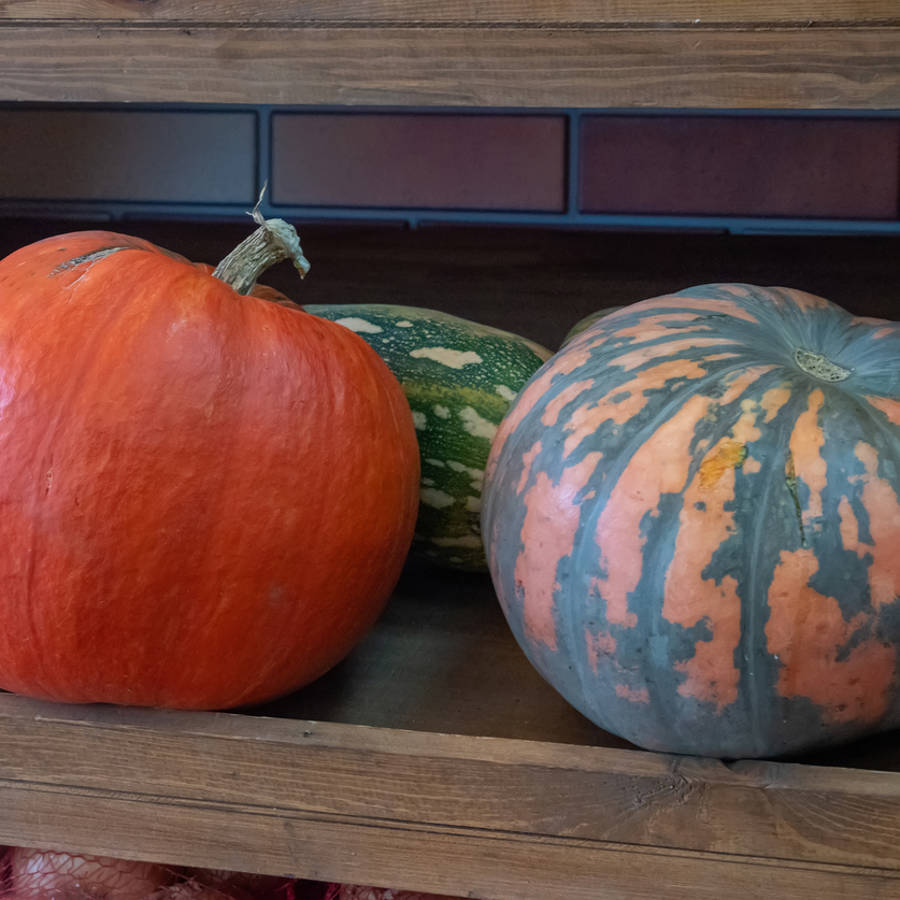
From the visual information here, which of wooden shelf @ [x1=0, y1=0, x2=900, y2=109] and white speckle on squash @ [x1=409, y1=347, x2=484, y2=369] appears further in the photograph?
white speckle on squash @ [x1=409, y1=347, x2=484, y2=369]

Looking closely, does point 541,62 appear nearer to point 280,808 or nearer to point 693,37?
point 693,37

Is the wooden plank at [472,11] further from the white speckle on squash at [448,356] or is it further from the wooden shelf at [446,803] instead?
the wooden shelf at [446,803]

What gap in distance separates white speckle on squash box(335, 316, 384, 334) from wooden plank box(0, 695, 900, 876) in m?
0.38

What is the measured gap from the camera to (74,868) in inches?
26.8

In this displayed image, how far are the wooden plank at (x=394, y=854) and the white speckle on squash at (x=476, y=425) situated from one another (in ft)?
1.12

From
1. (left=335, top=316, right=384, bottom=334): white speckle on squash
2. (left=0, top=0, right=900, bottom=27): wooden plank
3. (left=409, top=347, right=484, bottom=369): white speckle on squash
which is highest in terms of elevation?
(left=0, top=0, right=900, bottom=27): wooden plank

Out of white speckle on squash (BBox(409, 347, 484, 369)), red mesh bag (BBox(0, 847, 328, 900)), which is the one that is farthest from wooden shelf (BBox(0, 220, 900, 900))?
white speckle on squash (BBox(409, 347, 484, 369))

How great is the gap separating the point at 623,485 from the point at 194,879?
1.56 feet

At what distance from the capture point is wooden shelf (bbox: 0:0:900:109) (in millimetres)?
511

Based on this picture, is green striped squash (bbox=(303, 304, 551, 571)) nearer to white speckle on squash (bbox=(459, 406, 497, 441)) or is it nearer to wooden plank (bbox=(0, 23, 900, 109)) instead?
white speckle on squash (bbox=(459, 406, 497, 441))

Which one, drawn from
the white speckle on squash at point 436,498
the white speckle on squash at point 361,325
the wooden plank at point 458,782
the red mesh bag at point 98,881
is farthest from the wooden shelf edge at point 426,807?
the white speckle on squash at point 361,325

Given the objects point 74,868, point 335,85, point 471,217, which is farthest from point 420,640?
point 471,217

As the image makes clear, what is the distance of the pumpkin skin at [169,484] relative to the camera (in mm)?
505

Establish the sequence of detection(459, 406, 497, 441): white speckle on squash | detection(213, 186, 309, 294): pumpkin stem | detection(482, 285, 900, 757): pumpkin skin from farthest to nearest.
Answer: detection(459, 406, 497, 441): white speckle on squash, detection(213, 186, 309, 294): pumpkin stem, detection(482, 285, 900, 757): pumpkin skin
